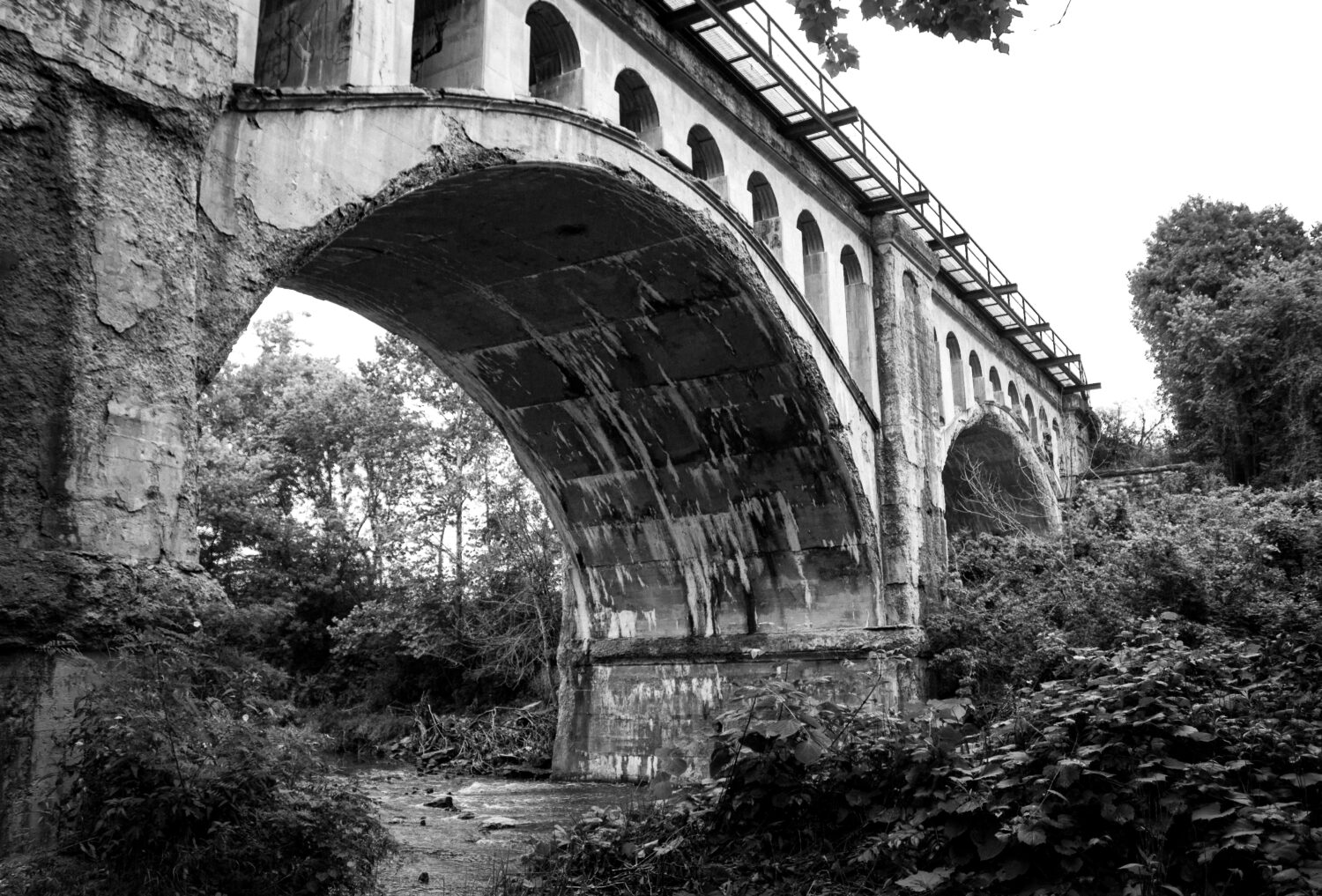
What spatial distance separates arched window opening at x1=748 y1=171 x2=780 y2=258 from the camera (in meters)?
14.0

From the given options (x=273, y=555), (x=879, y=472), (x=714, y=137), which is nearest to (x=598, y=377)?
(x=714, y=137)

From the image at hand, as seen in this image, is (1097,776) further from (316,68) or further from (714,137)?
(714,137)

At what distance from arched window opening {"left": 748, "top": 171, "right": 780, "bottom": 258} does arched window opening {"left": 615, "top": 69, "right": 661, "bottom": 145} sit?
2.48 m

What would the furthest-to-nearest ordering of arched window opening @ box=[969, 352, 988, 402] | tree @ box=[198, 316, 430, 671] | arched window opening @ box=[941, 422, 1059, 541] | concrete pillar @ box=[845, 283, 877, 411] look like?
tree @ box=[198, 316, 430, 671]
arched window opening @ box=[941, 422, 1059, 541]
arched window opening @ box=[969, 352, 988, 402]
concrete pillar @ box=[845, 283, 877, 411]

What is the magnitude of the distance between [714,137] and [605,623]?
24.2ft

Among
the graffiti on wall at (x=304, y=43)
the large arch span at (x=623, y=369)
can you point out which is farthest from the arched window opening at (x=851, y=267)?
the graffiti on wall at (x=304, y=43)

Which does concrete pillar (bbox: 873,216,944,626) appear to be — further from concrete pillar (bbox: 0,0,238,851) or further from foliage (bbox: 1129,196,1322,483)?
concrete pillar (bbox: 0,0,238,851)

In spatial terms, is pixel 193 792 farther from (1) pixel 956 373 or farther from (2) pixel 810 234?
(1) pixel 956 373

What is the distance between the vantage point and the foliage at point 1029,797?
193 inches

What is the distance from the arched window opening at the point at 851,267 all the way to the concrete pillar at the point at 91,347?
1159 centimetres

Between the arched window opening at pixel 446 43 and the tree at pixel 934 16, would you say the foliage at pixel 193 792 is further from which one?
the arched window opening at pixel 446 43

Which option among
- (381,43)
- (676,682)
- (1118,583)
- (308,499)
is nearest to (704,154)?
(381,43)

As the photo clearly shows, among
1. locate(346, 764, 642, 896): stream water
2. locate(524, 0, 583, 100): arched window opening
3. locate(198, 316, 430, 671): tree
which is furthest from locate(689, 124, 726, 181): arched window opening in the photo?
locate(198, 316, 430, 671): tree

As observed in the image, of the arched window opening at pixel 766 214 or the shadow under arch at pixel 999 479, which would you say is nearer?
the arched window opening at pixel 766 214
